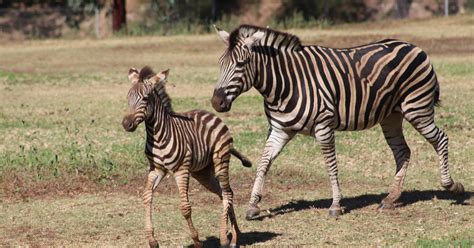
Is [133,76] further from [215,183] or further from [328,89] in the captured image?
[328,89]

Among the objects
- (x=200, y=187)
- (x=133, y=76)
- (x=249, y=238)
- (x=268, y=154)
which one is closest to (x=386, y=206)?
(x=268, y=154)

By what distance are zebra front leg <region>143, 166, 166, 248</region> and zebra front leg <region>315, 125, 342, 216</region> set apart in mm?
2425

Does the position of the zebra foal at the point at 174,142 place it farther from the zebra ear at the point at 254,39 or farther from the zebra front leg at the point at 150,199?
the zebra ear at the point at 254,39

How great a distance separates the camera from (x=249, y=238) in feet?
34.9

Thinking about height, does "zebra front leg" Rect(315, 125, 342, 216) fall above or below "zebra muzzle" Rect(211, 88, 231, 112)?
below

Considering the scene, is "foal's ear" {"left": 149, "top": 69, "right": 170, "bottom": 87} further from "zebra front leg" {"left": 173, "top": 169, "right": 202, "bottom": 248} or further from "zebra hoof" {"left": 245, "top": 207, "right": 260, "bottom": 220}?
"zebra hoof" {"left": 245, "top": 207, "right": 260, "bottom": 220}

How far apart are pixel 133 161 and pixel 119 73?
12559mm

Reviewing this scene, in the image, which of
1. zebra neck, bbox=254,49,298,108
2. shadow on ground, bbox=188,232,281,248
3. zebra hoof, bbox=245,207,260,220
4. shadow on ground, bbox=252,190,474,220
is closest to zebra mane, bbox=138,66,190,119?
shadow on ground, bbox=188,232,281,248

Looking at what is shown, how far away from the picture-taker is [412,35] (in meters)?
33.4

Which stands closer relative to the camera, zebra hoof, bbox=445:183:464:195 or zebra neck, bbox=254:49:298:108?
zebra neck, bbox=254:49:298:108

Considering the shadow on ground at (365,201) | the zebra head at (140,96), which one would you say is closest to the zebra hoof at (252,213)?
the shadow on ground at (365,201)

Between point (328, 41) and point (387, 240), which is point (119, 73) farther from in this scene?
point (387, 240)

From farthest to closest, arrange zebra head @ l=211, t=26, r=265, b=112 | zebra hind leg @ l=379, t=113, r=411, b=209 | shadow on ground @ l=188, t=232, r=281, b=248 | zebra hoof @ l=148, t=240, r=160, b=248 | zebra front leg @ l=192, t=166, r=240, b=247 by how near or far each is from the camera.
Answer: zebra hind leg @ l=379, t=113, r=411, b=209, zebra head @ l=211, t=26, r=265, b=112, shadow on ground @ l=188, t=232, r=281, b=248, zebra front leg @ l=192, t=166, r=240, b=247, zebra hoof @ l=148, t=240, r=160, b=248

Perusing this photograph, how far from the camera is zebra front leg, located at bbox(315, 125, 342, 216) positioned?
11586 mm
